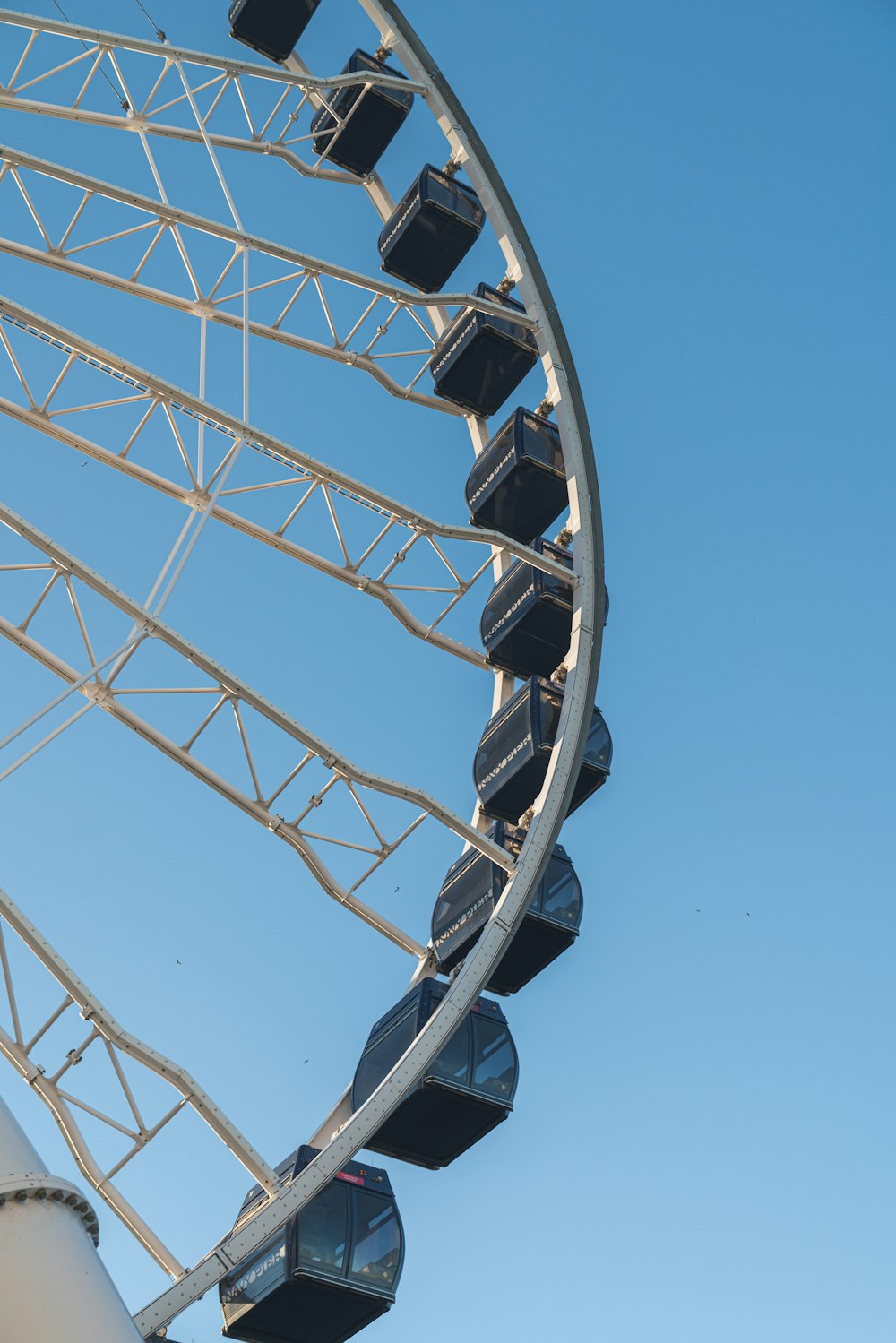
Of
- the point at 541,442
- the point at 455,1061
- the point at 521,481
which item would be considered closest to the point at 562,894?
the point at 455,1061

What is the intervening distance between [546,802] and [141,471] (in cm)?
485

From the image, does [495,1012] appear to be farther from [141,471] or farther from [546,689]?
[141,471]

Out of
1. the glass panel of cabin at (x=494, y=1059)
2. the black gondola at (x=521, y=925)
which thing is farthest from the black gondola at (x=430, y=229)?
the glass panel of cabin at (x=494, y=1059)

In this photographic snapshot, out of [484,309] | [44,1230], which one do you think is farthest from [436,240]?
[44,1230]

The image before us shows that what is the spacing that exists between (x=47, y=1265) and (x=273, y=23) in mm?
18140

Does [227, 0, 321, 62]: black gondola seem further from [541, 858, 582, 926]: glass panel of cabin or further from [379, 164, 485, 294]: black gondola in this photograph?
[541, 858, 582, 926]: glass panel of cabin

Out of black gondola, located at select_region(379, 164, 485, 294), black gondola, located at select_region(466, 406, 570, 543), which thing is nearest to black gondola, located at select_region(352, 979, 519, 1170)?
black gondola, located at select_region(466, 406, 570, 543)

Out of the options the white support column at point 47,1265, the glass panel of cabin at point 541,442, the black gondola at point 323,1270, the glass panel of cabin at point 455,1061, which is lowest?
the black gondola at point 323,1270

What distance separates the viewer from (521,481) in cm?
1766

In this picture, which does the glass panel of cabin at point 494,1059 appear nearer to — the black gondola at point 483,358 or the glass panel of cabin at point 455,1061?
the glass panel of cabin at point 455,1061

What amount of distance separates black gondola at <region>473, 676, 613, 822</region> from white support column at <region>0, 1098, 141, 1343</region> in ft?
32.8

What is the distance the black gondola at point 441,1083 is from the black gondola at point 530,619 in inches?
161

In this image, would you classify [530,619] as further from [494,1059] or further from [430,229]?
[430,229]

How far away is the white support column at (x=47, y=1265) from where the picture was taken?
5.30m
